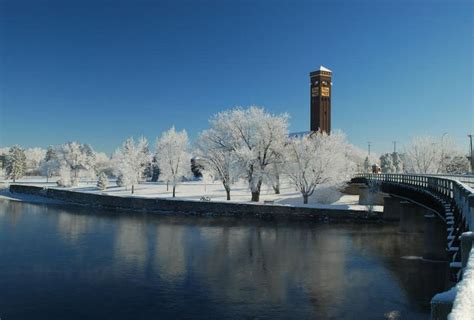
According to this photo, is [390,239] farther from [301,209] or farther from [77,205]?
[77,205]

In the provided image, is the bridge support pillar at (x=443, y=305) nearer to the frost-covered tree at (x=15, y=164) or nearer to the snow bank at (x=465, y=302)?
the snow bank at (x=465, y=302)

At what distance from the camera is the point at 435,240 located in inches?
1059

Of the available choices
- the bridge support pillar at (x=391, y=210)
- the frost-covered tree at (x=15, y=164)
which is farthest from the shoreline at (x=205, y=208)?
the frost-covered tree at (x=15, y=164)

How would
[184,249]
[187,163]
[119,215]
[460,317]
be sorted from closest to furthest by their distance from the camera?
1. [460,317]
2. [184,249]
3. [119,215]
4. [187,163]

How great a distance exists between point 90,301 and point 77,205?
48.7 meters

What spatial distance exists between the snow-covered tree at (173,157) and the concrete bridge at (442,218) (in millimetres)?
27216

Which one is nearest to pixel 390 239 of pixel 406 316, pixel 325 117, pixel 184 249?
pixel 184 249

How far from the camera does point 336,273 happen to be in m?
22.5

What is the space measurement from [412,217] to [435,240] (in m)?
8.67

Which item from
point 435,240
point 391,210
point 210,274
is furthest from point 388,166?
point 210,274

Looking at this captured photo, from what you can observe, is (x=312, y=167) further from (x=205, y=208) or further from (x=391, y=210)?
(x=205, y=208)

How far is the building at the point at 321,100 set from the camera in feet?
337

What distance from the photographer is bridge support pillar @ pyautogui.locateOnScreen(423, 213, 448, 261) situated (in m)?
26.4

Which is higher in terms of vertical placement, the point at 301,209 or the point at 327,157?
the point at 327,157
